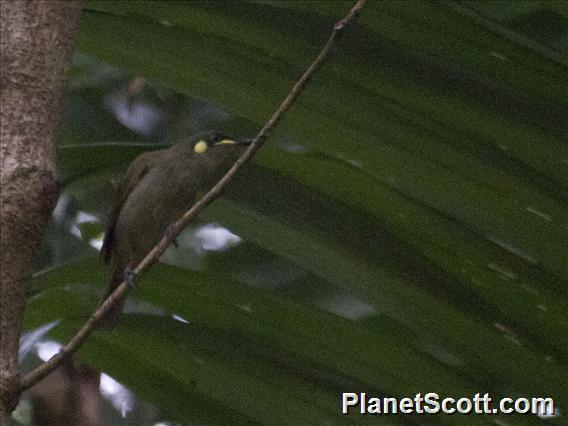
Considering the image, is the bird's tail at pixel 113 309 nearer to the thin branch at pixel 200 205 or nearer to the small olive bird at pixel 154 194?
the small olive bird at pixel 154 194

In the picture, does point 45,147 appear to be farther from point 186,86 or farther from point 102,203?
point 102,203

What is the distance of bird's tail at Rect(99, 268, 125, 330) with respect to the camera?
108 inches

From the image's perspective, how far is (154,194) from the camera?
12.1 feet

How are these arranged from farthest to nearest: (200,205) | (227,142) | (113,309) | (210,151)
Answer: (210,151) → (227,142) → (113,309) → (200,205)

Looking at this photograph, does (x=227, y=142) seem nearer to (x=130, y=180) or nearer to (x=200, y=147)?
(x=200, y=147)

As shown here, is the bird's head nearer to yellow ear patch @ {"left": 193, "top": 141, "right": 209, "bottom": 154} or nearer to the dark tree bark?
yellow ear patch @ {"left": 193, "top": 141, "right": 209, "bottom": 154}

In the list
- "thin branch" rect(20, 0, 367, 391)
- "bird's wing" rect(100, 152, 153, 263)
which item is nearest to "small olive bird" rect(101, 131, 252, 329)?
"bird's wing" rect(100, 152, 153, 263)

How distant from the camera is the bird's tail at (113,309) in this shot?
275 cm

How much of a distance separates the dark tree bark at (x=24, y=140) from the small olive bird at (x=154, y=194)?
108 cm

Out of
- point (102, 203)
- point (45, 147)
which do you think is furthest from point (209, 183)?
point (45, 147)

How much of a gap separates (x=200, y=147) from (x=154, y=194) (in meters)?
0.33

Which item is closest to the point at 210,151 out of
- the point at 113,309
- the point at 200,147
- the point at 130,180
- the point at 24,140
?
the point at 200,147

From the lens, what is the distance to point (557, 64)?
2654 millimetres

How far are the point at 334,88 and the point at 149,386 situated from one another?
3.00 ft
